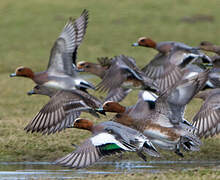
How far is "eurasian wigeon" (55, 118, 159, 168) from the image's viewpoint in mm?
6301

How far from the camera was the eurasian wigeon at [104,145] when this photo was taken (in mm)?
6301

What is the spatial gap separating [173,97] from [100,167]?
172cm

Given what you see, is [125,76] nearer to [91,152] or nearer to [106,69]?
[106,69]

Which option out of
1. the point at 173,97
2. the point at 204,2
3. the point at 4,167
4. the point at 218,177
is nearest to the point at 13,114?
the point at 4,167

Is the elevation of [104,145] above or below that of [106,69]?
above

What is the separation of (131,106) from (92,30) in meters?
16.9

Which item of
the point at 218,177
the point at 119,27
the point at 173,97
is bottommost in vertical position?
the point at 119,27

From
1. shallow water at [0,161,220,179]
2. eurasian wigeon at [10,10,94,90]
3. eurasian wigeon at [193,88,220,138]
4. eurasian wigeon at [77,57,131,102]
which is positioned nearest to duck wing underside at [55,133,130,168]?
shallow water at [0,161,220,179]

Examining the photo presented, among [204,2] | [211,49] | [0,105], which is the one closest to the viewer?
[211,49]

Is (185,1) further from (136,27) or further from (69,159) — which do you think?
(69,159)

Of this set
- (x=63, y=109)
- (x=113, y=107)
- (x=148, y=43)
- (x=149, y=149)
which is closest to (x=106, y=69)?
(x=148, y=43)

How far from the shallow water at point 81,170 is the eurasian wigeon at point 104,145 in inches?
36.3

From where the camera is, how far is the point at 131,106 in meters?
8.24

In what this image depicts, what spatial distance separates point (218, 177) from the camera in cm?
650
